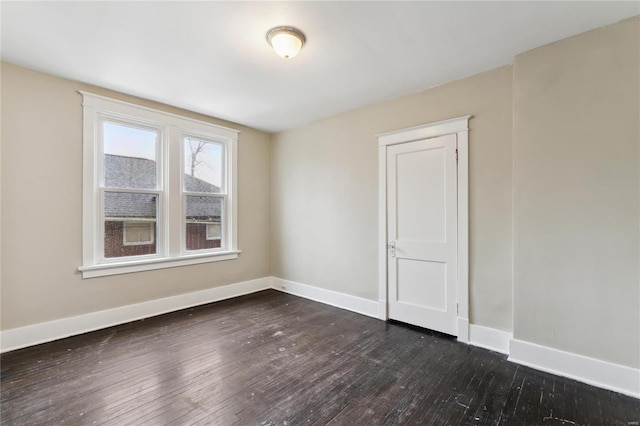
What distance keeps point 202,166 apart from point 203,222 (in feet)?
2.73

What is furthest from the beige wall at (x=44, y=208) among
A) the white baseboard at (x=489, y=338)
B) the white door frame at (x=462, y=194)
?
the white baseboard at (x=489, y=338)

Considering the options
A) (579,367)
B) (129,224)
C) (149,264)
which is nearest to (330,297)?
(149,264)

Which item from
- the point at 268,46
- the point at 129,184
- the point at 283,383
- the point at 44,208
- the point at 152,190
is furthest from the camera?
the point at 152,190

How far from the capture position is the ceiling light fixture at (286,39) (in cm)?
216

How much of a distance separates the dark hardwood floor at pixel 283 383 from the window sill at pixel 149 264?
64 centimetres

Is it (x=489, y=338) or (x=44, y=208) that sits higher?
(x=44, y=208)

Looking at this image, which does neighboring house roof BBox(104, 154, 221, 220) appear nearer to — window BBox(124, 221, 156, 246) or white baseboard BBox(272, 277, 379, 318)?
window BBox(124, 221, 156, 246)

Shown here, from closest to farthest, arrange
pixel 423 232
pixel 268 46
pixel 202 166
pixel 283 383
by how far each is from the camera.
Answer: pixel 283 383
pixel 268 46
pixel 423 232
pixel 202 166

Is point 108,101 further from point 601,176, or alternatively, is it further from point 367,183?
point 601,176

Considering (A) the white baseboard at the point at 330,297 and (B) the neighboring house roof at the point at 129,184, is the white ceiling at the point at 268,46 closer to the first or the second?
(B) the neighboring house roof at the point at 129,184

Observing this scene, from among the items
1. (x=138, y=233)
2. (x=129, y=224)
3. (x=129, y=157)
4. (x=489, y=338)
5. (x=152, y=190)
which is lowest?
(x=489, y=338)

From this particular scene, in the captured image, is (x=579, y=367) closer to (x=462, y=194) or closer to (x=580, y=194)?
(x=580, y=194)

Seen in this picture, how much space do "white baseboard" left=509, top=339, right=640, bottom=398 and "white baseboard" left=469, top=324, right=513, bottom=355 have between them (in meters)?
0.13

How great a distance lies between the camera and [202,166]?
167 inches
